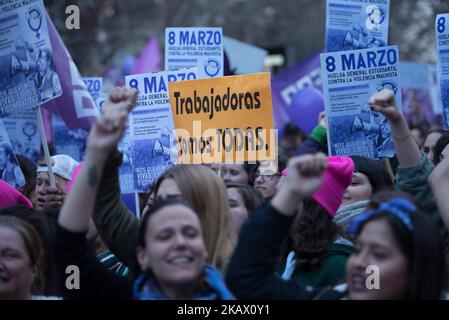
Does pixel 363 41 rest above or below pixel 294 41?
below

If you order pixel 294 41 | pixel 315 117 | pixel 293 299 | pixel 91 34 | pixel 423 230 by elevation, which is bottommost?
pixel 293 299

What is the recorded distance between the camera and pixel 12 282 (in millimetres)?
4043

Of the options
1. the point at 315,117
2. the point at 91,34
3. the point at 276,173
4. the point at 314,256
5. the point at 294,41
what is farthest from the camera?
the point at 294,41

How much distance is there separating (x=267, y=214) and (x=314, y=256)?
1059 millimetres

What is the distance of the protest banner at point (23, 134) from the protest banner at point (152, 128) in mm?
2185

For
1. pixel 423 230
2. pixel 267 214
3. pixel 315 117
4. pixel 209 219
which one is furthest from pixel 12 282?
pixel 315 117

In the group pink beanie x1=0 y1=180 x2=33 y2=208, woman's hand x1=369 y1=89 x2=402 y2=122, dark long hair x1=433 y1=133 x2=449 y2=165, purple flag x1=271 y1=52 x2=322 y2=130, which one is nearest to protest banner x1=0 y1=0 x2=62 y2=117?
pink beanie x1=0 y1=180 x2=33 y2=208

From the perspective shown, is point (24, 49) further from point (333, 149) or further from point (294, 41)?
point (294, 41)

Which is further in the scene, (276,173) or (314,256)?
(276,173)

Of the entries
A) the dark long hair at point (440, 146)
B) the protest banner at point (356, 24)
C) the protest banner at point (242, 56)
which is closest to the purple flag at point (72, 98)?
the protest banner at point (356, 24)

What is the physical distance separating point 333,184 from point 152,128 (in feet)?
5.71

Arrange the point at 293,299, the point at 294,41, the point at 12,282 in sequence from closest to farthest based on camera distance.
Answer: the point at 293,299 < the point at 12,282 < the point at 294,41

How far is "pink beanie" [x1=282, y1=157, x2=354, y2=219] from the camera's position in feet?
15.7

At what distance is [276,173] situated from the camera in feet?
22.6
